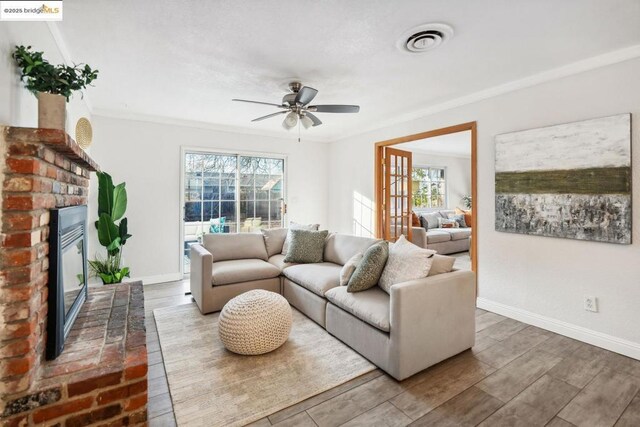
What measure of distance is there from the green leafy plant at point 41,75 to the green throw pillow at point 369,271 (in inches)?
89.2

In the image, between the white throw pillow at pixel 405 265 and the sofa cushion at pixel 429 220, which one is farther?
the sofa cushion at pixel 429 220

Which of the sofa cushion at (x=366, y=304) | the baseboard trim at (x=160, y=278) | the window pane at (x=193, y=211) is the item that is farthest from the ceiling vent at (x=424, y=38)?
the baseboard trim at (x=160, y=278)

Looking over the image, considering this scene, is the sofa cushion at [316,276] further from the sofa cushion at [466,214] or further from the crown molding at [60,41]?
the sofa cushion at [466,214]

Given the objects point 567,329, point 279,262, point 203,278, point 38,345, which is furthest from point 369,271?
point 38,345

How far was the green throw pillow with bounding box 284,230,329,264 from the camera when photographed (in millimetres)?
3699

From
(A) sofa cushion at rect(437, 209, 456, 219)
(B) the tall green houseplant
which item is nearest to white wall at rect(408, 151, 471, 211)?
(A) sofa cushion at rect(437, 209, 456, 219)

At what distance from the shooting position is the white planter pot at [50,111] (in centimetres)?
151

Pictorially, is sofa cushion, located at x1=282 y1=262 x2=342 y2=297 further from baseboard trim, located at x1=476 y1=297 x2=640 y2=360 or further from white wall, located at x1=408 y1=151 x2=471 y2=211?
white wall, located at x1=408 y1=151 x2=471 y2=211

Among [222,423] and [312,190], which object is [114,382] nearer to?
[222,423]

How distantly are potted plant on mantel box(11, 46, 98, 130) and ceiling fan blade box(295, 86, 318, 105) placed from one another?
5.53 ft

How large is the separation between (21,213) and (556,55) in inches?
149

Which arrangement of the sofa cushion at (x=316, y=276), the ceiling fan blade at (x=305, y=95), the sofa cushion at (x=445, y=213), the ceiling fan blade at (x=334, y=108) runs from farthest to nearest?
the sofa cushion at (x=445, y=213) < the ceiling fan blade at (x=334, y=108) < the sofa cushion at (x=316, y=276) < the ceiling fan blade at (x=305, y=95)

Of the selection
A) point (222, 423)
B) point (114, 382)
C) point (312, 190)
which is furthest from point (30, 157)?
point (312, 190)

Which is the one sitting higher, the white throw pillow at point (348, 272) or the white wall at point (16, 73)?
the white wall at point (16, 73)
